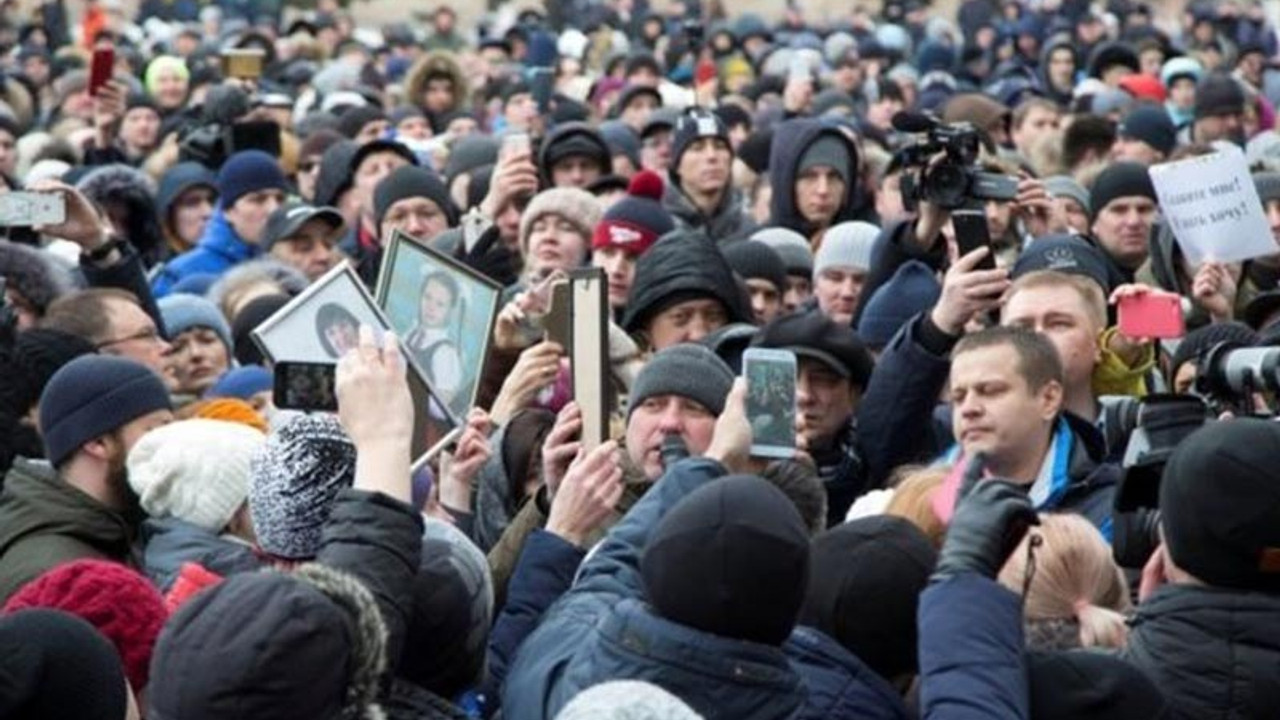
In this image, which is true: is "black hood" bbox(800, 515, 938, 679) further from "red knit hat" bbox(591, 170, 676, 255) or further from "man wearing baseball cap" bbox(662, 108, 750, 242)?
"man wearing baseball cap" bbox(662, 108, 750, 242)

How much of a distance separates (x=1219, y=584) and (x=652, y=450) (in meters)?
1.97

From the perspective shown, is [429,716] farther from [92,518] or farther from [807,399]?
[807,399]

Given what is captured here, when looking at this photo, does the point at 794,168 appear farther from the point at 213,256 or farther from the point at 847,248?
the point at 213,256

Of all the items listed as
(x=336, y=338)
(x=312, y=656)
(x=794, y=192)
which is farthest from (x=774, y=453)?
(x=794, y=192)

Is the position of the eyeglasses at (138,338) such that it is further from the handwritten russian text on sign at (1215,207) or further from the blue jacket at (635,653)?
the blue jacket at (635,653)

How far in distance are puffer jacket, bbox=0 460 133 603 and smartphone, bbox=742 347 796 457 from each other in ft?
4.54

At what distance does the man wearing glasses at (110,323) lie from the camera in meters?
8.79

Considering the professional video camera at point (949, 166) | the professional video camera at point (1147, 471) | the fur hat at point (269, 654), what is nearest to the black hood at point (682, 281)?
the professional video camera at point (949, 166)

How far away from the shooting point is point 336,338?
6.45 metres

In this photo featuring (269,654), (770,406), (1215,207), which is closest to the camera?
(269,654)

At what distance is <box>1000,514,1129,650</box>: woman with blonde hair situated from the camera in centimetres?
549

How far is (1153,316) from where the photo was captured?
291 inches

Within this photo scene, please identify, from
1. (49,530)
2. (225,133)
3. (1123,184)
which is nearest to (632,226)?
(1123,184)

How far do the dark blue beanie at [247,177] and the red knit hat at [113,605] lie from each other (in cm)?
749
